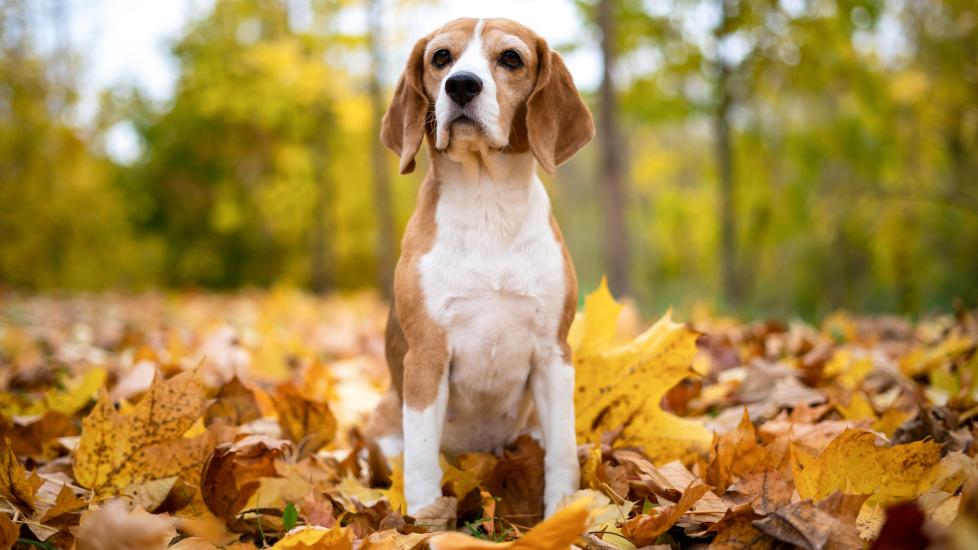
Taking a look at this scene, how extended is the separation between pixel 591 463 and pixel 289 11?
670 inches

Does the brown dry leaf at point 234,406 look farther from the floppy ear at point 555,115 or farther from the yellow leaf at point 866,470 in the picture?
the yellow leaf at point 866,470

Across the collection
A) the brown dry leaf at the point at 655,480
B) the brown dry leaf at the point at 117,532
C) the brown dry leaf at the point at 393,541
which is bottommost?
the brown dry leaf at the point at 655,480

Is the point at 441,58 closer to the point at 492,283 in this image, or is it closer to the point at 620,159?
the point at 492,283

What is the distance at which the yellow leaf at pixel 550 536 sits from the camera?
1.26m

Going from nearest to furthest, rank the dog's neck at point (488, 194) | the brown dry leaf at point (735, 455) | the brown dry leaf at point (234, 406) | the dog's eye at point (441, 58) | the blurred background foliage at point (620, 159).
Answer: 1. the brown dry leaf at point (735, 455)
2. the dog's neck at point (488, 194)
3. the dog's eye at point (441, 58)
4. the brown dry leaf at point (234, 406)
5. the blurred background foliage at point (620, 159)

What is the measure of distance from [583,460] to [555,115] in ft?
3.60

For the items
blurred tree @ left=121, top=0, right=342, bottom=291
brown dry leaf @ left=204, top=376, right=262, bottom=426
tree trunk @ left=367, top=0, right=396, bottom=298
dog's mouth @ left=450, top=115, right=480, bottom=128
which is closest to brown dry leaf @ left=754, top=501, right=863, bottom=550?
dog's mouth @ left=450, top=115, right=480, bottom=128

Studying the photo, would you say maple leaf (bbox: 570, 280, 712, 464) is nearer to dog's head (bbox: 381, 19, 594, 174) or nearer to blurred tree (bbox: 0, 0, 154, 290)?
dog's head (bbox: 381, 19, 594, 174)

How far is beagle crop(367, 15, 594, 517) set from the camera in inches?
86.0

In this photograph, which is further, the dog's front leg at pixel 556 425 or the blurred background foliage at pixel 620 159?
the blurred background foliage at pixel 620 159

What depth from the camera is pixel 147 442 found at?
6.55 ft

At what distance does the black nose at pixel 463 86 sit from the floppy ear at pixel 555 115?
0.64 feet

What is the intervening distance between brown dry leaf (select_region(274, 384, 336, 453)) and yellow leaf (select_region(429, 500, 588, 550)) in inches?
52.8

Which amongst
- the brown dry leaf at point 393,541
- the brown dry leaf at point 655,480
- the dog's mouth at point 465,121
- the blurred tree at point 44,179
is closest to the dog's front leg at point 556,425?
the brown dry leaf at point 655,480
